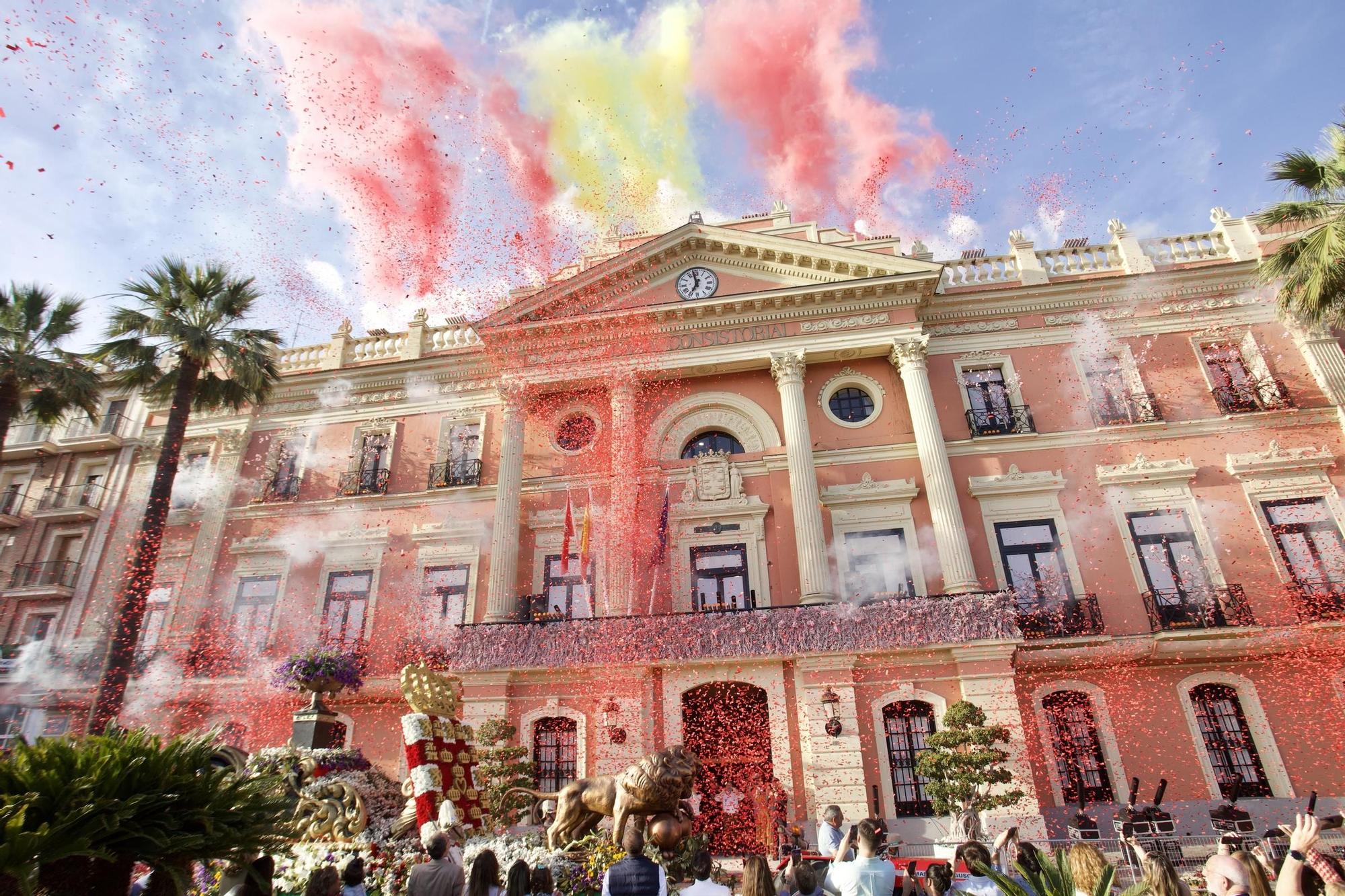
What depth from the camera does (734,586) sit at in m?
21.3

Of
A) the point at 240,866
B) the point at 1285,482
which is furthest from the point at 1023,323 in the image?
the point at 240,866

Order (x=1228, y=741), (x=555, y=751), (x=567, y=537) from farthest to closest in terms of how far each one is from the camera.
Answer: (x=567, y=537)
(x=555, y=751)
(x=1228, y=741)

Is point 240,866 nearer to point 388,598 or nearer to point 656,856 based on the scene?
point 656,856

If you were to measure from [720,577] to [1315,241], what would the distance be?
1596 centimetres

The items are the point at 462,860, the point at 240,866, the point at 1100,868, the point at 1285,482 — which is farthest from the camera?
the point at 1285,482

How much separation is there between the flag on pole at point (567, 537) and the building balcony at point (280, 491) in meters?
9.88

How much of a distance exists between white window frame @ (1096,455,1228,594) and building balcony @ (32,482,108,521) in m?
33.0

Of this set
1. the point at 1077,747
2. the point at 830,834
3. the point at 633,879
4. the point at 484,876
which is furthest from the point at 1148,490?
the point at 484,876

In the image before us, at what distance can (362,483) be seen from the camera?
2494 centimetres

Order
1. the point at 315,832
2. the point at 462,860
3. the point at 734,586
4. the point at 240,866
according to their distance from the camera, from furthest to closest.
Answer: the point at 734,586, the point at 315,832, the point at 462,860, the point at 240,866

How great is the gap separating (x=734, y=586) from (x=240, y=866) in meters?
16.4

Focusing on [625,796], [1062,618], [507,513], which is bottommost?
[625,796]

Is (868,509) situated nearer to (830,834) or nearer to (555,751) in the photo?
(555,751)

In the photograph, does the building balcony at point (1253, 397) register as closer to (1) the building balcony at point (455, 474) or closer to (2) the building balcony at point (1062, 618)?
(2) the building balcony at point (1062, 618)
